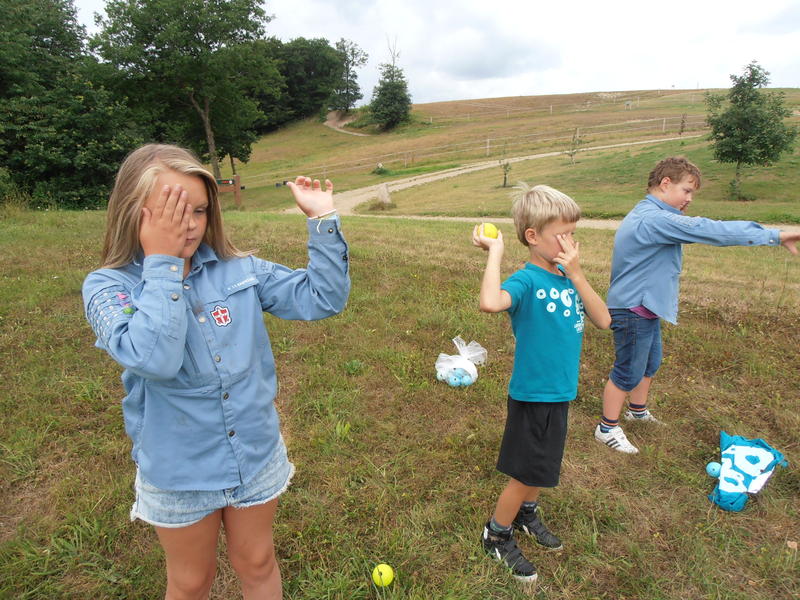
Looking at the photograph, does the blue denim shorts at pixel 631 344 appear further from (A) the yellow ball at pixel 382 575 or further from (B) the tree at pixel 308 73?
(B) the tree at pixel 308 73

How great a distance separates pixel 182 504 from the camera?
1722 mm

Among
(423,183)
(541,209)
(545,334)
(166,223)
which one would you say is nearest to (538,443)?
(545,334)

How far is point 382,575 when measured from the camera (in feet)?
8.11

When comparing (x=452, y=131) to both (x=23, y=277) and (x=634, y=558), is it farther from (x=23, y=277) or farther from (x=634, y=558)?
(x=634, y=558)

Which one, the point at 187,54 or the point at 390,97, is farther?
the point at 390,97

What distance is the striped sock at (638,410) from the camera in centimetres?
378

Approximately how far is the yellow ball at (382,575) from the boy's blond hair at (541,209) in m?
1.85

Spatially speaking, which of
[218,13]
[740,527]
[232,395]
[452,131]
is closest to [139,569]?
[232,395]

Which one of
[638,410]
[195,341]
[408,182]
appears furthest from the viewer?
[408,182]

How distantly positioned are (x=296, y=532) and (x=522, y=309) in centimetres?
177

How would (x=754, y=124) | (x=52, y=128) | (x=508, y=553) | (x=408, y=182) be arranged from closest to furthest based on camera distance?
(x=508, y=553), (x=52, y=128), (x=754, y=124), (x=408, y=182)

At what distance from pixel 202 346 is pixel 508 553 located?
1959 mm

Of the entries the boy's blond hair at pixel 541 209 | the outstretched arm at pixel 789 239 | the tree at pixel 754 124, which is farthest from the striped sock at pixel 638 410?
the tree at pixel 754 124

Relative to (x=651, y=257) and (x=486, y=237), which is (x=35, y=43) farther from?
(x=651, y=257)
